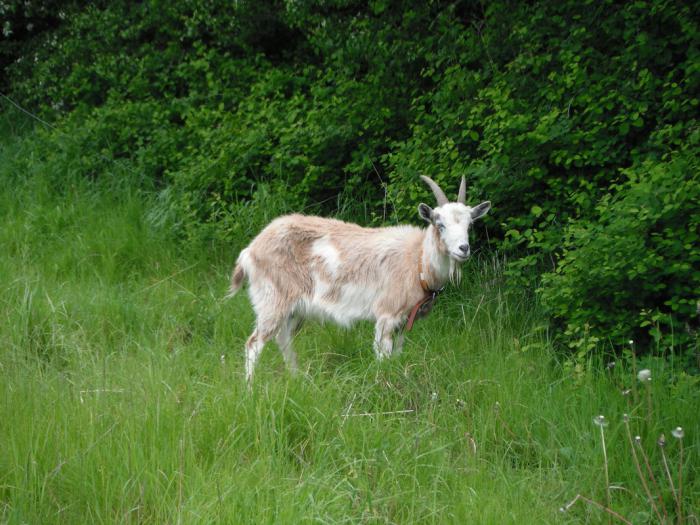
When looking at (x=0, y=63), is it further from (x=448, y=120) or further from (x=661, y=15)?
(x=661, y=15)

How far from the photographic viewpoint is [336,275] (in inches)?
249

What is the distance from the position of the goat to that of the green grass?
0.21 metres

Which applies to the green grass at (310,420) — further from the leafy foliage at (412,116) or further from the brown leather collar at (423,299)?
the leafy foliage at (412,116)

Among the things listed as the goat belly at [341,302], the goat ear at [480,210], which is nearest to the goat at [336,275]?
Answer: the goat belly at [341,302]

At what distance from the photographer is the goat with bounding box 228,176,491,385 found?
608 cm

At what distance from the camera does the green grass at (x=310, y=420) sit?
151 inches

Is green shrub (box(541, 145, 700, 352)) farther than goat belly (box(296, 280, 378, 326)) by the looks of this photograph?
No

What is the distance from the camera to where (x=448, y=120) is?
7.62 meters

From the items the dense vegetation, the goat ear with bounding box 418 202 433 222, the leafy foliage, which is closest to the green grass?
the dense vegetation

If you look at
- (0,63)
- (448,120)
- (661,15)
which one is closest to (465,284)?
(448,120)

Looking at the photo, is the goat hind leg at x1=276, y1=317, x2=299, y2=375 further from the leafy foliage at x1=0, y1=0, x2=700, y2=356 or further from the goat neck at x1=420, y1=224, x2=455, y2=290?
the leafy foliage at x1=0, y1=0, x2=700, y2=356

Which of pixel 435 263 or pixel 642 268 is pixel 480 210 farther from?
pixel 642 268

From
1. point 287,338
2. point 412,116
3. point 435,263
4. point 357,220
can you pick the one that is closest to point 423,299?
point 435,263

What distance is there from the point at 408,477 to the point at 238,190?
5090 mm
